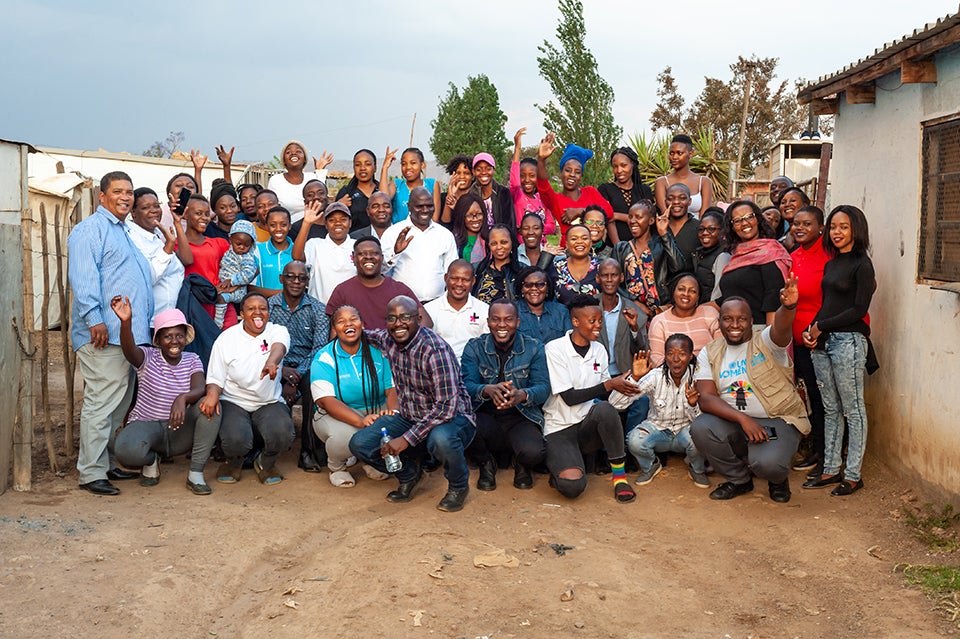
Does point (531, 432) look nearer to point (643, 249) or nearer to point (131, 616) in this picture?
point (643, 249)

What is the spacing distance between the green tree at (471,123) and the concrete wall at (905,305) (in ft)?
101

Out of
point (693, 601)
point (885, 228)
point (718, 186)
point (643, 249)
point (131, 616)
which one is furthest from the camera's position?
point (718, 186)

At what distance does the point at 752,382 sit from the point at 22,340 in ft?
16.6

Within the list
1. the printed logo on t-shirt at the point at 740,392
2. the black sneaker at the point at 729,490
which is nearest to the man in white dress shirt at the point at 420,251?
the printed logo on t-shirt at the point at 740,392

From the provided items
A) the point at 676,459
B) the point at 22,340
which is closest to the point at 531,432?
the point at 676,459

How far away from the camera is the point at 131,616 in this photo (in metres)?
4.61

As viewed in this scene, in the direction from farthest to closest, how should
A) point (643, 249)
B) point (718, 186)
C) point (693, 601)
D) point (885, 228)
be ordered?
1. point (718, 186)
2. point (643, 249)
3. point (885, 228)
4. point (693, 601)

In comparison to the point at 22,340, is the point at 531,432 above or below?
below

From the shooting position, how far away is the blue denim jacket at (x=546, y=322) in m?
6.95

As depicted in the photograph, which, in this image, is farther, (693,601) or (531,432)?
(531,432)

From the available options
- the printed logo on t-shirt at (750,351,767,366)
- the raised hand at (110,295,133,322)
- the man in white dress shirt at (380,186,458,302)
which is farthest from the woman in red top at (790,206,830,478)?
the raised hand at (110,295,133,322)

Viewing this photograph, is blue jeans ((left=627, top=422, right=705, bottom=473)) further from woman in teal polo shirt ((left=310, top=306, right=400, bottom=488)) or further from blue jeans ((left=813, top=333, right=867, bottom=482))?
woman in teal polo shirt ((left=310, top=306, right=400, bottom=488))

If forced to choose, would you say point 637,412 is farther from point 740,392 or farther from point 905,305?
point 905,305

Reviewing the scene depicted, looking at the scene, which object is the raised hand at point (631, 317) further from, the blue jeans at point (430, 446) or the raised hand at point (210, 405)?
the raised hand at point (210, 405)
